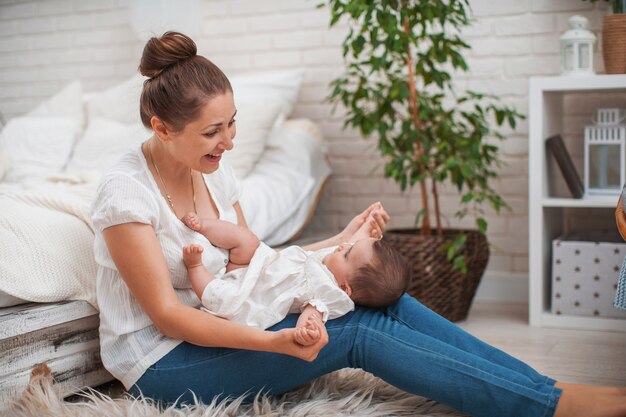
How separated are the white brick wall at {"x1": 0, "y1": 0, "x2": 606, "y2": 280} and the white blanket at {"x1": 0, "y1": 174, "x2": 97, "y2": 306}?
1535 millimetres

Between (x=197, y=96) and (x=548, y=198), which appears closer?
(x=197, y=96)

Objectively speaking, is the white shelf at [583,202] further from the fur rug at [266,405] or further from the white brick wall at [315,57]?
the fur rug at [266,405]

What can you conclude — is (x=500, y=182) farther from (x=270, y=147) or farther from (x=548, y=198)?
(x=270, y=147)

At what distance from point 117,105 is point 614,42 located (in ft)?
6.50

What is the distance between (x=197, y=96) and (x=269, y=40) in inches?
75.0

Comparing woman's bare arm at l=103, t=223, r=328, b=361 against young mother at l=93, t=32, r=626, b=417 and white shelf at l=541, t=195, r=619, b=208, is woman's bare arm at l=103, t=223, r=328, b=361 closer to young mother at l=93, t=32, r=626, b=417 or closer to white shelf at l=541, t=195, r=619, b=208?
young mother at l=93, t=32, r=626, b=417

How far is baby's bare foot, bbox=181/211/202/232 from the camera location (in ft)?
5.66

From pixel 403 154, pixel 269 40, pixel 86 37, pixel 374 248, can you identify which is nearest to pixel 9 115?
pixel 86 37

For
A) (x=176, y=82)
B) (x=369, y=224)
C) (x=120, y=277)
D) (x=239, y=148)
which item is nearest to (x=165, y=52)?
(x=176, y=82)

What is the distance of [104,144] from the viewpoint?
2996 mm

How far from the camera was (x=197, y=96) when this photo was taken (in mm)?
1589

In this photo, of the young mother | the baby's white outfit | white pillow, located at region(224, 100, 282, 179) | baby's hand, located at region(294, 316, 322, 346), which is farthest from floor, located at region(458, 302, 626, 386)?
white pillow, located at region(224, 100, 282, 179)

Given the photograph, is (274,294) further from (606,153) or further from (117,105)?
(117,105)

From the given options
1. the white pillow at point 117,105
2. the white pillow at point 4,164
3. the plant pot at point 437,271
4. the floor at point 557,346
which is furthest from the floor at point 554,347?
the white pillow at point 117,105
